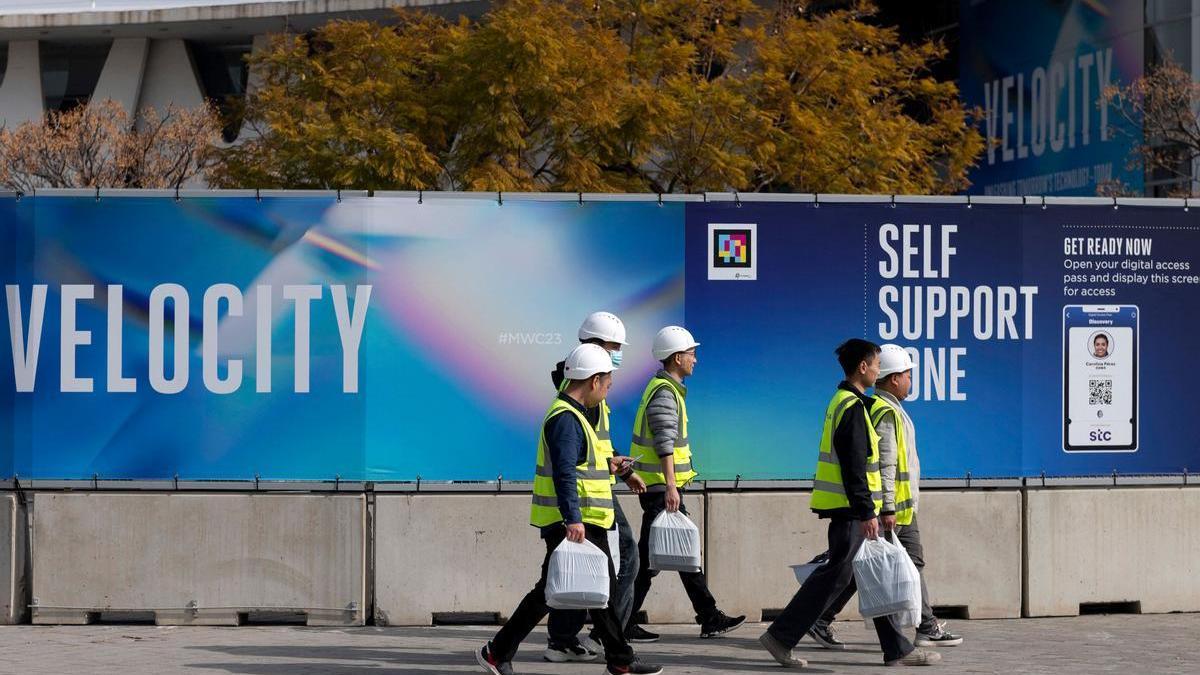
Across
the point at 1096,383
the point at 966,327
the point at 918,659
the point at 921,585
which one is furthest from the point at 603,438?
the point at 1096,383

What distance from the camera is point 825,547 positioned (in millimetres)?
11109

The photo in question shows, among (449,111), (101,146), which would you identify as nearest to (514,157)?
(449,111)

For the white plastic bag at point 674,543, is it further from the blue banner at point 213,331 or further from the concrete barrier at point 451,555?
the blue banner at point 213,331

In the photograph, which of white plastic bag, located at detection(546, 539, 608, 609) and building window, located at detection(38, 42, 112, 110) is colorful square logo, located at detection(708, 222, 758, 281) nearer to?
white plastic bag, located at detection(546, 539, 608, 609)

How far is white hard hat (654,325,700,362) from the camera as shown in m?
10.0

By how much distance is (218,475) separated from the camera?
10.8 m

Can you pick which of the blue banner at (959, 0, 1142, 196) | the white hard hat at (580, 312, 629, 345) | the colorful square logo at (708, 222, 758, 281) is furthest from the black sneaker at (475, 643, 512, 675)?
the blue banner at (959, 0, 1142, 196)

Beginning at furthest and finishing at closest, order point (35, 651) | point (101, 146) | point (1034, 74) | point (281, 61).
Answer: point (1034, 74) → point (101, 146) → point (281, 61) → point (35, 651)

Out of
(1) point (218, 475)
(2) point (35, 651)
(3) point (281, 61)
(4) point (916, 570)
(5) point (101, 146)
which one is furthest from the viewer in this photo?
(5) point (101, 146)

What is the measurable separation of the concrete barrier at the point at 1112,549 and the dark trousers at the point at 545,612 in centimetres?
381

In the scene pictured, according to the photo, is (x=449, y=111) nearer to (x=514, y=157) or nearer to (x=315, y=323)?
(x=514, y=157)

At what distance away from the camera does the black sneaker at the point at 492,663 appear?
345 inches

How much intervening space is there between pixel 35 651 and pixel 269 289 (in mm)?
2586

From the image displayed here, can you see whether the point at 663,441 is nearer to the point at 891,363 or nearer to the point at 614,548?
the point at 614,548
